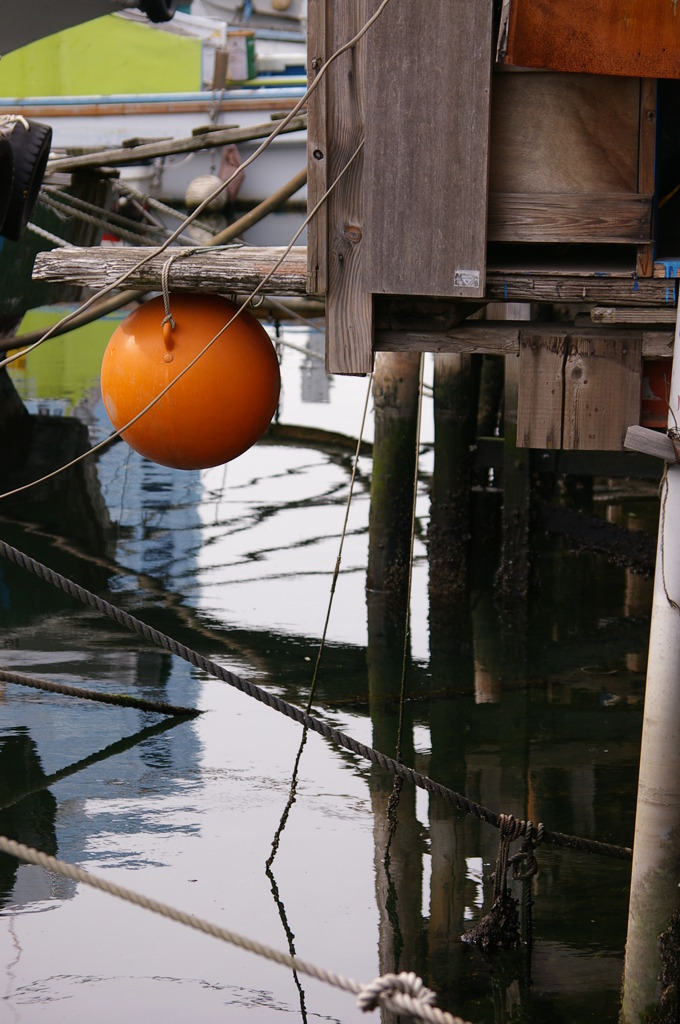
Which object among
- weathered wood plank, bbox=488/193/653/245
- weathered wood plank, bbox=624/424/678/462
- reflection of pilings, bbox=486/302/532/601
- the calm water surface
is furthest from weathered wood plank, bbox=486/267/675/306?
reflection of pilings, bbox=486/302/532/601

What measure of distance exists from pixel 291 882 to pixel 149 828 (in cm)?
83

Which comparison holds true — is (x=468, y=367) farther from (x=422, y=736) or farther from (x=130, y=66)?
(x=130, y=66)

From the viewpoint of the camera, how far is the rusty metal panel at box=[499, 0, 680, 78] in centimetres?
433

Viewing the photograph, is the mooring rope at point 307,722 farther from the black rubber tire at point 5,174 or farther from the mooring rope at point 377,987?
the mooring rope at point 377,987

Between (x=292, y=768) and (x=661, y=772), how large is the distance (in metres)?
3.12

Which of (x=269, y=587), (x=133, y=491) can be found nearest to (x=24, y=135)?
(x=269, y=587)

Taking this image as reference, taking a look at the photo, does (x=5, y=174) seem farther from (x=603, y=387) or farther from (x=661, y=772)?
(x=661, y=772)

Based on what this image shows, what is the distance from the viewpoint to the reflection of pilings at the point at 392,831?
5.35 m

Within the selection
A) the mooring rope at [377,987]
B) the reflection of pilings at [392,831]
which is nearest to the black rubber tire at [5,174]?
the reflection of pilings at [392,831]

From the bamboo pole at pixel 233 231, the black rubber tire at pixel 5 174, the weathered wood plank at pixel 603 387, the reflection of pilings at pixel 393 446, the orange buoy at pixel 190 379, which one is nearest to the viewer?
the weathered wood plank at pixel 603 387

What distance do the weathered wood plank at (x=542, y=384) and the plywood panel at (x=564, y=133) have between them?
0.54 metres

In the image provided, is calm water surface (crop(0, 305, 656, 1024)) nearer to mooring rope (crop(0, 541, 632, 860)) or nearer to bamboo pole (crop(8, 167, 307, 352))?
mooring rope (crop(0, 541, 632, 860))

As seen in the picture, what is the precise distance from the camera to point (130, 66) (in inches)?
893

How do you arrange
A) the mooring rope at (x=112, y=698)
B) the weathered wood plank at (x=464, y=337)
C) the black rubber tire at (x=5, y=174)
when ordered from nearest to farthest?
the weathered wood plank at (x=464, y=337), the black rubber tire at (x=5, y=174), the mooring rope at (x=112, y=698)
